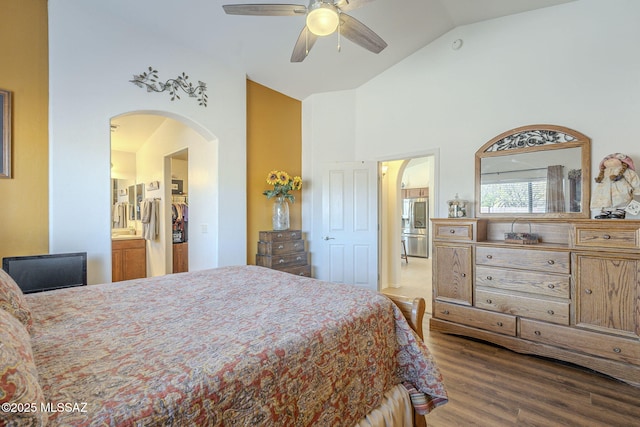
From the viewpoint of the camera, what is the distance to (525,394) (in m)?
1.97

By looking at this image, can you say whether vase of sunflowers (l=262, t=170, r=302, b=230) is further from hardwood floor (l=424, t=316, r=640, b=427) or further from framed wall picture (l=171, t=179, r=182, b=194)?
hardwood floor (l=424, t=316, r=640, b=427)

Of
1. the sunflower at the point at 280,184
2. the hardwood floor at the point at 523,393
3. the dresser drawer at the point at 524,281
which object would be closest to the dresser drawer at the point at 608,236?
the dresser drawer at the point at 524,281

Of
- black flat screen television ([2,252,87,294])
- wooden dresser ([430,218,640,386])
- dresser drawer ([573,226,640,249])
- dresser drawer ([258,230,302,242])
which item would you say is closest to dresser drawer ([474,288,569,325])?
wooden dresser ([430,218,640,386])

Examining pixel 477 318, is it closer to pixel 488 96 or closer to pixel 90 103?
pixel 488 96

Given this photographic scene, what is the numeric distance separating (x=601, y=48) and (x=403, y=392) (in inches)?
135

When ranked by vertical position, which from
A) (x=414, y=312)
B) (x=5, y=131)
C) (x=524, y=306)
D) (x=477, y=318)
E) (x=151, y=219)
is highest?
(x=5, y=131)

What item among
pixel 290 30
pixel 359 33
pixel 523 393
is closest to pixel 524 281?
pixel 523 393

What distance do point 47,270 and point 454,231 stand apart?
11.9ft

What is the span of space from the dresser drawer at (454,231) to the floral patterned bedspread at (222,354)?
5.77ft

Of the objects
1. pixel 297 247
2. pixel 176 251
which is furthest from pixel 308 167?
pixel 176 251

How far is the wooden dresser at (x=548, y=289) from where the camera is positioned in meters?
2.12

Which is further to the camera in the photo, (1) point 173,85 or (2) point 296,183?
(2) point 296,183

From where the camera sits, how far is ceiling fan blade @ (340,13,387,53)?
6.79 feet

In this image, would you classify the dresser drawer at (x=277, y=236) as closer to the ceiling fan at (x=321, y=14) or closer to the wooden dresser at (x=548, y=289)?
the wooden dresser at (x=548, y=289)
